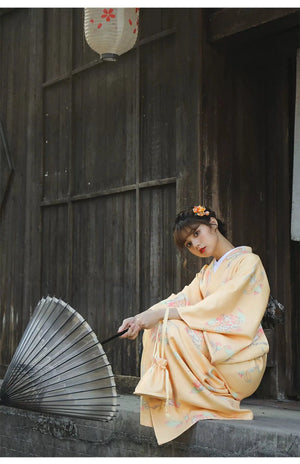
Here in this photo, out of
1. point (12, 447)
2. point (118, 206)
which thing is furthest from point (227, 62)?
point (12, 447)

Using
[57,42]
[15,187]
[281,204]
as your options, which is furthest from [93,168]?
[281,204]

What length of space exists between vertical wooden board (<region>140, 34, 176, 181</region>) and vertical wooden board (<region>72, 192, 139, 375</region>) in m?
0.38

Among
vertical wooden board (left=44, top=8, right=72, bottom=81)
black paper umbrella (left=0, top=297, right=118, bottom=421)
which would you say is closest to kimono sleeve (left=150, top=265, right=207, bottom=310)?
black paper umbrella (left=0, top=297, right=118, bottom=421)

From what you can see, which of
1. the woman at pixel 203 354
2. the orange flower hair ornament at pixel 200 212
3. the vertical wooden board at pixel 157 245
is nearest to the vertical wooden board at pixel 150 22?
the vertical wooden board at pixel 157 245

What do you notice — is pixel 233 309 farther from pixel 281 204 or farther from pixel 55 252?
pixel 55 252

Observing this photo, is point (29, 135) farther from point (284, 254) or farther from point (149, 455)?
point (149, 455)

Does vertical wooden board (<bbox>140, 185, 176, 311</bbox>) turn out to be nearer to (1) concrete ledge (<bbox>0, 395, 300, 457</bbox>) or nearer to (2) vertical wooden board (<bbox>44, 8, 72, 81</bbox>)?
(1) concrete ledge (<bbox>0, 395, 300, 457</bbox>)

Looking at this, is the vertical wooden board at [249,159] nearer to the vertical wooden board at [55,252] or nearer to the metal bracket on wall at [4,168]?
the vertical wooden board at [55,252]

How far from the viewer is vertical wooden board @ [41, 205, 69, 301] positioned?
6.59m

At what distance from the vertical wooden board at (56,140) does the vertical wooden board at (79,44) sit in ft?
0.82

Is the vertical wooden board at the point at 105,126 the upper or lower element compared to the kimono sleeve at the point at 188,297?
upper

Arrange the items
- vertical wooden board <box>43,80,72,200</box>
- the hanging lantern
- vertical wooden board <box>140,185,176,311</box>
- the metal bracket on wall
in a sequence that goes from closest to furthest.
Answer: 1. the hanging lantern
2. vertical wooden board <box>140,185,176,311</box>
3. vertical wooden board <box>43,80,72,200</box>
4. the metal bracket on wall

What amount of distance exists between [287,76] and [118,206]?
5.88ft

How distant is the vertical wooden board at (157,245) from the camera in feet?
18.1
